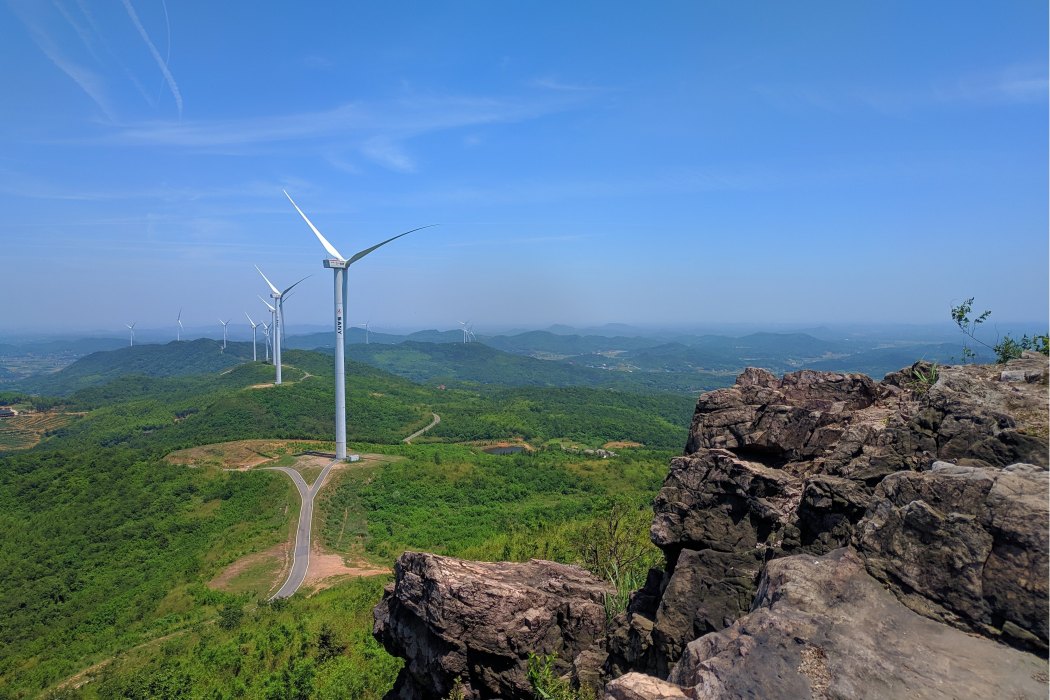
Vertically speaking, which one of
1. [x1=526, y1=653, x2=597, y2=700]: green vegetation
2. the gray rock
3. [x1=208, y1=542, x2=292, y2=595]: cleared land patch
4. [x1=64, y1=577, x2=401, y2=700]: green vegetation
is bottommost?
[x1=208, y1=542, x2=292, y2=595]: cleared land patch

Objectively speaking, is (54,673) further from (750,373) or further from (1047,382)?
(1047,382)

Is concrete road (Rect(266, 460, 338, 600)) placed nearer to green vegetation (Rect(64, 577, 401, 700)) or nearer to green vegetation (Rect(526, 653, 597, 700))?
green vegetation (Rect(64, 577, 401, 700))

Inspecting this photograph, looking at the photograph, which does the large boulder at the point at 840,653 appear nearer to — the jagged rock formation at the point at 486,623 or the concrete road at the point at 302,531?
the jagged rock formation at the point at 486,623

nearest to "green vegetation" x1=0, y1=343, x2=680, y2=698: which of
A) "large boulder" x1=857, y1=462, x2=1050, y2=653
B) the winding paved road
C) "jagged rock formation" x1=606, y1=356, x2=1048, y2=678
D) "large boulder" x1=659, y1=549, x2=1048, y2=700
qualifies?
the winding paved road

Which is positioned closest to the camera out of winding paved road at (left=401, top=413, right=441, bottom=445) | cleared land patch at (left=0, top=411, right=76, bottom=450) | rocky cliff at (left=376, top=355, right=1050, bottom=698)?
rocky cliff at (left=376, top=355, right=1050, bottom=698)

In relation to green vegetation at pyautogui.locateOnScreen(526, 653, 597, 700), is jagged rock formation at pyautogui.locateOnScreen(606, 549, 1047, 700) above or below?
above

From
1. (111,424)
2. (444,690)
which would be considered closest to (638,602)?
(444,690)

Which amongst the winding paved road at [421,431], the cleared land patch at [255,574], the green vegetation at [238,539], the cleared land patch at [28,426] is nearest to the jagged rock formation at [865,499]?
the green vegetation at [238,539]
